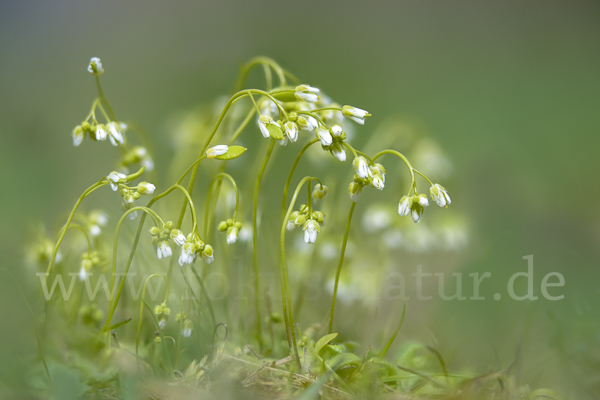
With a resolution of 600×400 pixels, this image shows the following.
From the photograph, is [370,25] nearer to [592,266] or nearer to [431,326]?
[592,266]

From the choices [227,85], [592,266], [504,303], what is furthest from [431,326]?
[227,85]

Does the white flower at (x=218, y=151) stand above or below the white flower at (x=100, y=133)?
below

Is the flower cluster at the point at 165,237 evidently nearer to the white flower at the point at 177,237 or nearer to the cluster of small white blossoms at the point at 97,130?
the white flower at the point at 177,237

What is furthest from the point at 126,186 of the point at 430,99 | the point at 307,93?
the point at 430,99

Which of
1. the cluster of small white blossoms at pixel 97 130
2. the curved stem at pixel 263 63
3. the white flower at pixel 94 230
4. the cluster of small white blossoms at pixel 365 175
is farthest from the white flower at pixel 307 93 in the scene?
the white flower at pixel 94 230

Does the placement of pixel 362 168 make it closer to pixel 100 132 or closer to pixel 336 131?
pixel 336 131

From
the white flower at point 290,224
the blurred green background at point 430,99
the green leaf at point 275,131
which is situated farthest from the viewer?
the blurred green background at point 430,99

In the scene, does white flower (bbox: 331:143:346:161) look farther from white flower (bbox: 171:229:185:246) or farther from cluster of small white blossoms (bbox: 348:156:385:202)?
white flower (bbox: 171:229:185:246)
